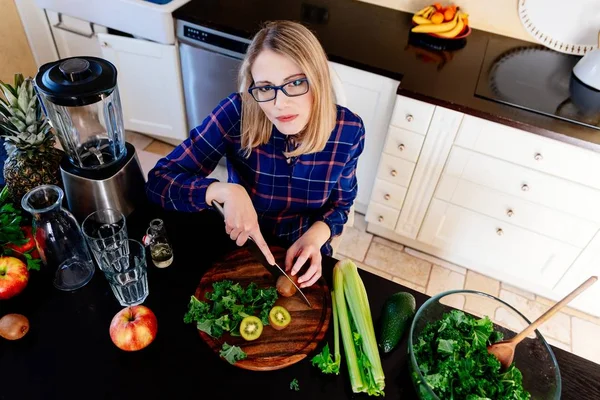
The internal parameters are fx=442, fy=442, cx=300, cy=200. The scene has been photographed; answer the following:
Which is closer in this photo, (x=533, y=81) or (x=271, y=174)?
(x=271, y=174)

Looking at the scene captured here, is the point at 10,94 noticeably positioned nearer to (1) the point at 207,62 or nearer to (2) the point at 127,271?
(2) the point at 127,271

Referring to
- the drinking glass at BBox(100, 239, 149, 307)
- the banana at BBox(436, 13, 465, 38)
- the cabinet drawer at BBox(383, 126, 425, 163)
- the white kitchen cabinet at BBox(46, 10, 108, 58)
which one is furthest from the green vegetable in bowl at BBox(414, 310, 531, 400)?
the white kitchen cabinet at BBox(46, 10, 108, 58)

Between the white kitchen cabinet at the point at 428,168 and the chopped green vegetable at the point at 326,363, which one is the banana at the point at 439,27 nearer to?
the white kitchen cabinet at the point at 428,168

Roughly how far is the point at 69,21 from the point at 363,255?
2105 millimetres

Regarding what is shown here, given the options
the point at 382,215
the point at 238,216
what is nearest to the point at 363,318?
the point at 238,216

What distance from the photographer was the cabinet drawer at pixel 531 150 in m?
1.68

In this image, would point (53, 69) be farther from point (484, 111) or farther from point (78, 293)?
point (484, 111)

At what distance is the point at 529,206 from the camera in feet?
6.25

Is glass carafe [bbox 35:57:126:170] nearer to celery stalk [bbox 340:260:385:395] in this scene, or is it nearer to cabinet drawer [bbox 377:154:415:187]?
celery stalk [bbox 340:260:385:395]

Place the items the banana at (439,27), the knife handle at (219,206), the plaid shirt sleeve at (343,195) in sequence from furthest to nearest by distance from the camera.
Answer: the banana at (439,27) < the plaid shirt sleeve at (343,195) < the knife handle at (219,206)

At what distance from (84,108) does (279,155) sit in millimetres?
603

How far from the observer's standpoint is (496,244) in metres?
2.12

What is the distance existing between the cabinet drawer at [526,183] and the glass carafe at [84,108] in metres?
1.35

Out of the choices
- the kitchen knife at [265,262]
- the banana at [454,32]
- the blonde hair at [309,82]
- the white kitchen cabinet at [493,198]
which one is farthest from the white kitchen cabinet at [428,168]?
the kitchen knife at [265,262]
